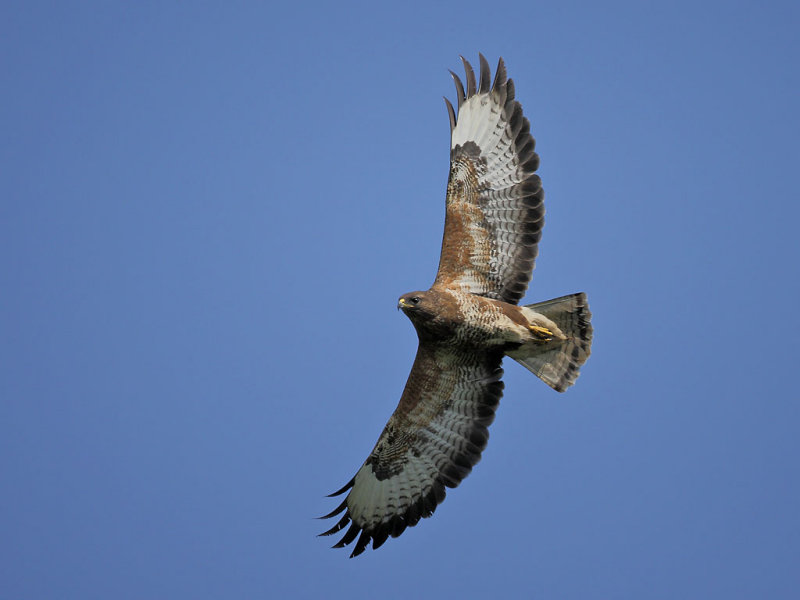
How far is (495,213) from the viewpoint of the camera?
26.6 feet

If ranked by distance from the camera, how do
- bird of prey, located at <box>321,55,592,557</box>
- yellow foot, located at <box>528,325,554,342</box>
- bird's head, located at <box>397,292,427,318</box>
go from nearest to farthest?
bird's head, located at <box>397,292,427,318</box>, yellow foot, located at <box>528,325,554,342</box>, bird of prey, located at <box>321,55,592,557</box>

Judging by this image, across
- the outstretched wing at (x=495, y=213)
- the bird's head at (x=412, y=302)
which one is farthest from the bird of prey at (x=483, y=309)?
the bird's head at (x=412, y=302)

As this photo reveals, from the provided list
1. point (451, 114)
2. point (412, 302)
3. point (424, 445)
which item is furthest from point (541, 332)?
point (451, 114)

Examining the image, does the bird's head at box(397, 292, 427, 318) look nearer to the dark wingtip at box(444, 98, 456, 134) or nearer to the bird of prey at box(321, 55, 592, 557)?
the bird of prey at box(321, 55, 592, 557)

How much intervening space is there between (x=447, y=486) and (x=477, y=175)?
9.82 ft

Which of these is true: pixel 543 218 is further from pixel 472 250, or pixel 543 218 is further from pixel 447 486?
pixel 447 486

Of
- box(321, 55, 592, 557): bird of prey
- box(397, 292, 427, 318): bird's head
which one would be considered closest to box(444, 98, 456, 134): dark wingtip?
box(321, 55, 592, 557): bird of prey

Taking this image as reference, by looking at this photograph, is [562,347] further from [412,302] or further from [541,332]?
[412,302]

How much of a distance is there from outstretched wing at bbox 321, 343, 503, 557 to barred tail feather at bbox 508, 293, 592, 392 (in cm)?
34

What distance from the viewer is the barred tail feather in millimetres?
8070

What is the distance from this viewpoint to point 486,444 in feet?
27.4

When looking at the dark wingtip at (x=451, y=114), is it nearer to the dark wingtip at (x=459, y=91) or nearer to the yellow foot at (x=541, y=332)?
the dark wingtip at (x=459, y=91)

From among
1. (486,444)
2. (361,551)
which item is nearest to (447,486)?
(486,444)

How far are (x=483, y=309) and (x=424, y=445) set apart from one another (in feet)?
5.18
